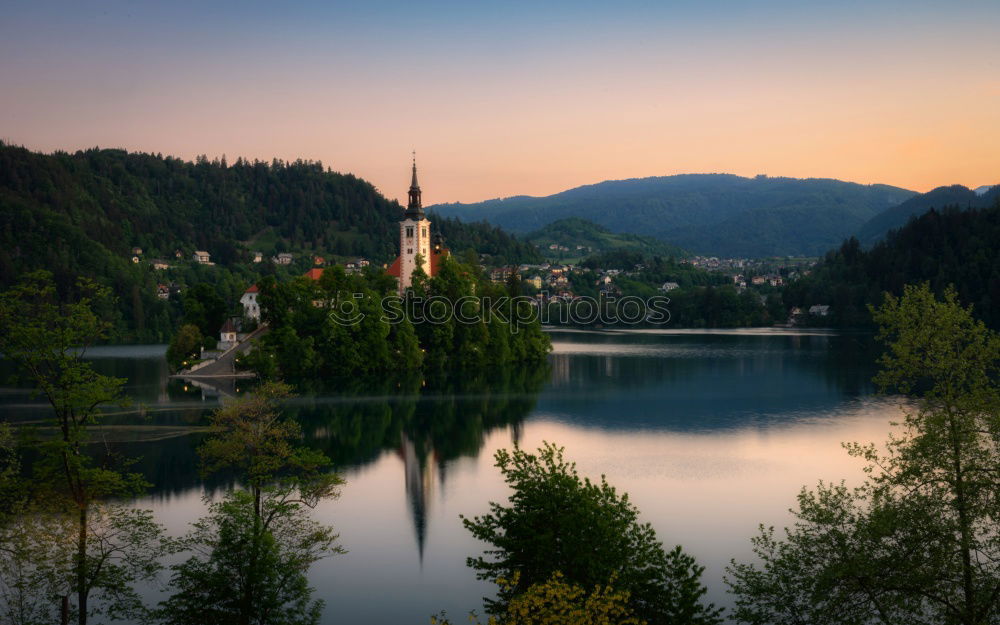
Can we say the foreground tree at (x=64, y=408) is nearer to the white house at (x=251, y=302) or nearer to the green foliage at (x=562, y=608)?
the green foliage at (x=562, y=608)

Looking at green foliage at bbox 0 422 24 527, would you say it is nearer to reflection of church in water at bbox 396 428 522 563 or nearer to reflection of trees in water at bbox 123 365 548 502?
reflection of trees in water at bbox 123 365 548 502

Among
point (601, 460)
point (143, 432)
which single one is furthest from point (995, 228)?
point (143, 432)

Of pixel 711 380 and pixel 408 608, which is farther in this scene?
pixel 711 380

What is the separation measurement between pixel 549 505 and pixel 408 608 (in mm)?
7290

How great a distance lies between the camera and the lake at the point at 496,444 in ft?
83.6

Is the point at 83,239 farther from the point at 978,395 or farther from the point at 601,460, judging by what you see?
the point at 978,395

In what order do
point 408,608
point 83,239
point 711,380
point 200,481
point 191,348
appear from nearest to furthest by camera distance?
point 408,608 → point 200,481 → point 711,380 → point 191,348 → point 83,239

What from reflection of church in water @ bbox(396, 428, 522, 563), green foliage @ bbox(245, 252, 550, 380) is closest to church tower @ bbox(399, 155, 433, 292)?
green foliage @ bbox(245, 252, 550, 380)

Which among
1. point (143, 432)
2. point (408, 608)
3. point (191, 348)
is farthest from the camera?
point (191, 348)

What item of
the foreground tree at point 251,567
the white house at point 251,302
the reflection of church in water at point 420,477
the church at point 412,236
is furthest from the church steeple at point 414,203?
the foreground tree at point 251,567

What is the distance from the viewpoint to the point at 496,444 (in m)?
42.2

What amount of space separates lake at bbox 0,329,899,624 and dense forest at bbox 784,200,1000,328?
173 feet

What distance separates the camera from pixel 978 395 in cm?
1698

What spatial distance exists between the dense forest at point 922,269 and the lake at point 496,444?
173 ft
